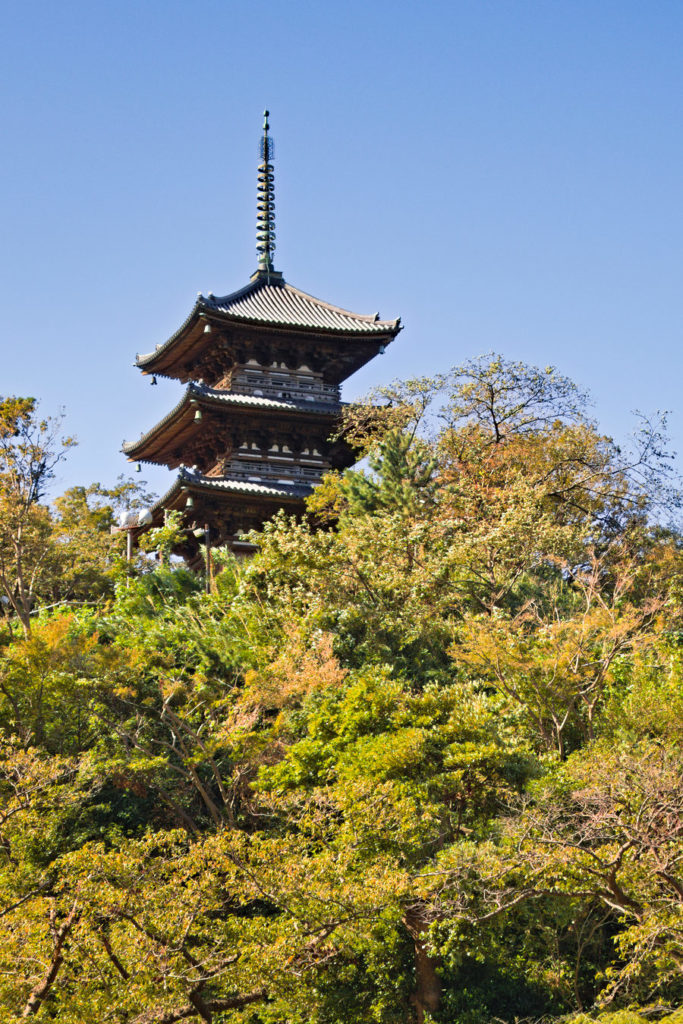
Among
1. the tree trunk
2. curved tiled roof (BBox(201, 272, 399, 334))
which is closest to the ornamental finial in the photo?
curved tiled roof (BBox(201, 272, 399, 334))

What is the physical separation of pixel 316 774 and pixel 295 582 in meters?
7.36

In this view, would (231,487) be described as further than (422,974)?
Yes

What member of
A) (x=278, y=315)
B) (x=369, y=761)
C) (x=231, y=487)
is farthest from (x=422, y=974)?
(x=278, y=315)

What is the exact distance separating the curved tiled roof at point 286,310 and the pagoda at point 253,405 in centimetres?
4

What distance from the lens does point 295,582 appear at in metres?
24.8

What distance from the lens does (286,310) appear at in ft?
110

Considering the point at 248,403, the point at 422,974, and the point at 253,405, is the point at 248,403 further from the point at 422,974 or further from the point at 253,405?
the point at 422,974

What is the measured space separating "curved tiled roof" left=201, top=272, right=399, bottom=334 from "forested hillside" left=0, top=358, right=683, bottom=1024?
15.6 feet

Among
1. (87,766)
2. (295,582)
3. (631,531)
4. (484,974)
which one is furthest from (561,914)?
(631,531)

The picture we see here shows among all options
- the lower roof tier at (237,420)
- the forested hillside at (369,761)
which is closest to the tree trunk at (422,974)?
the forested hillside at (369,761)

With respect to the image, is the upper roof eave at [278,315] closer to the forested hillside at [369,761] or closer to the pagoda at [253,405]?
the pagoda at [253,405]

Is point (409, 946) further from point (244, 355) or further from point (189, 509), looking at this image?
point (244, 355)

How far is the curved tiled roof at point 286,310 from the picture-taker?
32.0 m

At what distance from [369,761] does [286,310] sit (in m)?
19.2
